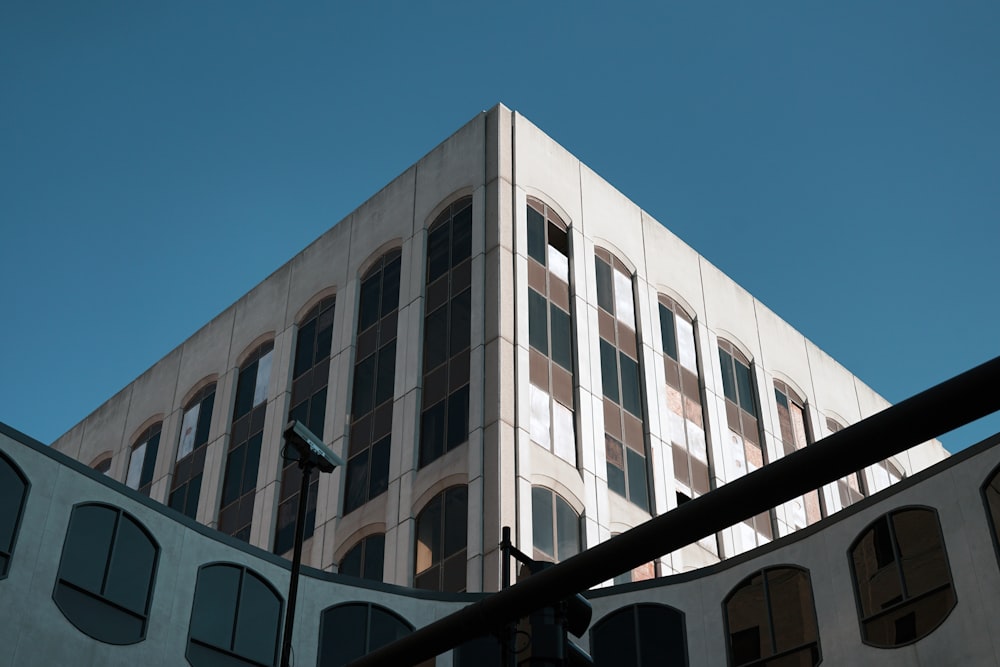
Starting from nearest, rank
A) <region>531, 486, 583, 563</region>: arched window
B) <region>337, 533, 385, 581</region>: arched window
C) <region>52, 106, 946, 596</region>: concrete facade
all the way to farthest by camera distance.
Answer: <region>531, 486, 583, 563</region>: arched window, <region>52, 106, 946, 596</region>: concrete facade, <region>337, 533, 385, 581</region>: arched window

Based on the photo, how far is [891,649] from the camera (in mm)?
24453

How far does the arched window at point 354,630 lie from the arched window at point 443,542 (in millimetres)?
3041

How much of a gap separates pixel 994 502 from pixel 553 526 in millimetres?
13878

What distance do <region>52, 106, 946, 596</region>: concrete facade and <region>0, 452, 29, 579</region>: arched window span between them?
40.7 ft

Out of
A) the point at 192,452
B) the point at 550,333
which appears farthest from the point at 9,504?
the point at 192,452

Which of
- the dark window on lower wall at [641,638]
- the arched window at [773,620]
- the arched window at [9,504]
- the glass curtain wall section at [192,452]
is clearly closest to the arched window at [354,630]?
the dark window on lower wall at [641,638]

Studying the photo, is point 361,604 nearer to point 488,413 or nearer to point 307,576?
point 307,576

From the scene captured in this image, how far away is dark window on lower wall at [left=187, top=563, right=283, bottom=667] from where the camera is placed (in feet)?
86.2

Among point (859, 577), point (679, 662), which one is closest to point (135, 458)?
point (679, 662)

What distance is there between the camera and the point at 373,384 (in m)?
40.0

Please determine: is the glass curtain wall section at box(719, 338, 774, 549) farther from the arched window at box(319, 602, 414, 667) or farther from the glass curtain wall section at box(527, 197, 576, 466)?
the arched window at box(319, 602, 414, 667)

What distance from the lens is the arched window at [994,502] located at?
76.7 ft

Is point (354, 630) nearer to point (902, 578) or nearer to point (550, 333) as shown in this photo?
point (902, 578)

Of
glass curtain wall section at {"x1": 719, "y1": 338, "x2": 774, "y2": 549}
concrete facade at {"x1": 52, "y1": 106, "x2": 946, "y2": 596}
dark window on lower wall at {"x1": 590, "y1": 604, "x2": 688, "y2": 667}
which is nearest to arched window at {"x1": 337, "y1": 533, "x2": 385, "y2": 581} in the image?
concrete facade at {"x1": 52, "y1": 106, "x2": 946, "y2": 596}
